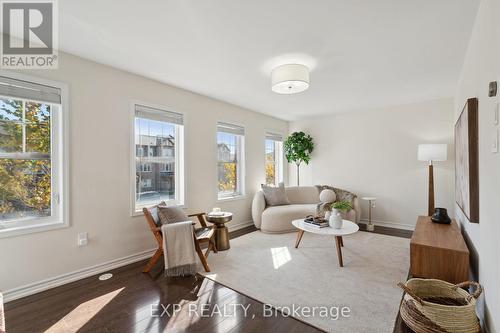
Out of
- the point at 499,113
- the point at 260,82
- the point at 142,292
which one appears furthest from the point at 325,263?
the point at 260,82

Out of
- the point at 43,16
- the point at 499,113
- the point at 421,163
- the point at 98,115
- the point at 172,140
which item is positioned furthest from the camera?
the point at 421,163

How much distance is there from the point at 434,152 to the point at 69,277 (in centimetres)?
534

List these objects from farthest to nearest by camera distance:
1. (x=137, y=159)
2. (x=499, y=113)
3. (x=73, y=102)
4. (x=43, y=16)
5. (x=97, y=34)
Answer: (x=137, y=159) → (x=73, y=102) → (x=97, y=34) → (x=43, y=16) → (x=499, y=113)

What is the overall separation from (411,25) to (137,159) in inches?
134

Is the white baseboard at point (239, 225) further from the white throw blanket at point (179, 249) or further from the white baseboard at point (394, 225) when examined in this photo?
the white baseboard at point (394, 225)

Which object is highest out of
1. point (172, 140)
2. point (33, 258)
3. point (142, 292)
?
point (172, 140)

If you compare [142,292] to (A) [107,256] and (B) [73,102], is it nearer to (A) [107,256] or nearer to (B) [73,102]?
(A) [107,256]

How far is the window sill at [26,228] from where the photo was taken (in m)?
2.19

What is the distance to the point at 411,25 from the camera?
2.07 m

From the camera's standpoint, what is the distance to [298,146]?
5.57m

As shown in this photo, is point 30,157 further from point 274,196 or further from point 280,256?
point 274,196

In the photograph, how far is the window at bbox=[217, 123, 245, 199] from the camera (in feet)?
14.8

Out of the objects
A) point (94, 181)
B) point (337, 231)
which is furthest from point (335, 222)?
point (94, 181)

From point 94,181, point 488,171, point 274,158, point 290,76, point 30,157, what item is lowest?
point 94,181
